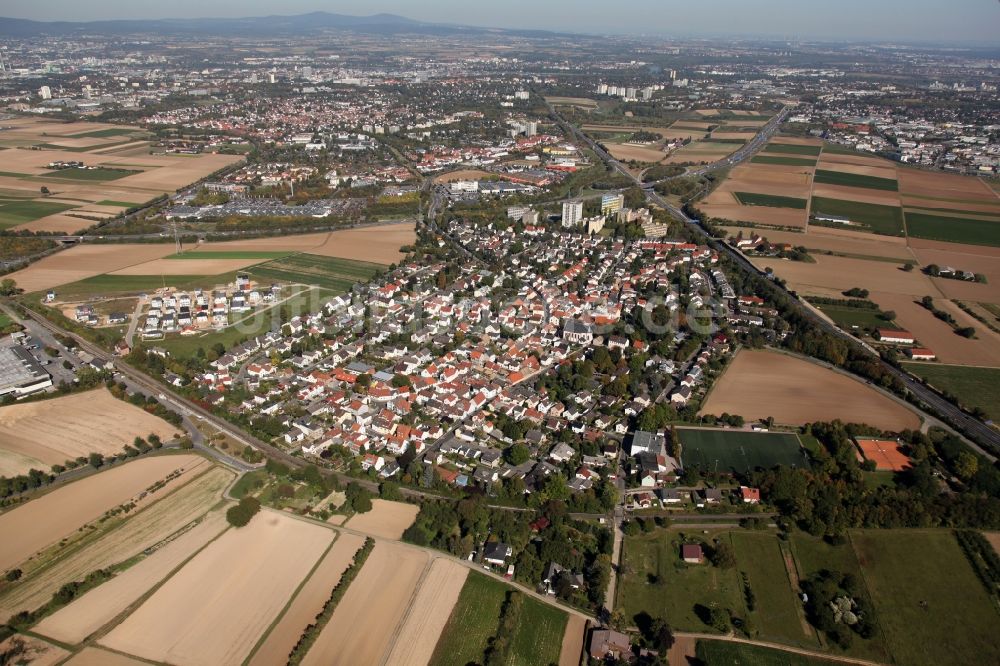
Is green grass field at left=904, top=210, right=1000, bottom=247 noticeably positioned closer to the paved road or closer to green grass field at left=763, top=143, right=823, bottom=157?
the paved road

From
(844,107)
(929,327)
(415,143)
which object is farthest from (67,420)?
(844,107)

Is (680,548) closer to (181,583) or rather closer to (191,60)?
(181,583)

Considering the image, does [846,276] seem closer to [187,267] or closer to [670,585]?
[670,585]

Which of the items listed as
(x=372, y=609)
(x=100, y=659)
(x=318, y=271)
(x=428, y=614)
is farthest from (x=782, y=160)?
(x=100, y=659)

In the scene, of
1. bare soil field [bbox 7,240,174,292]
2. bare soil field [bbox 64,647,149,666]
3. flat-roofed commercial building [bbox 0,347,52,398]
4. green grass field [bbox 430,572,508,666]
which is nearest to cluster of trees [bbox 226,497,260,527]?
bare soil field [bbox 64,647,149,666]

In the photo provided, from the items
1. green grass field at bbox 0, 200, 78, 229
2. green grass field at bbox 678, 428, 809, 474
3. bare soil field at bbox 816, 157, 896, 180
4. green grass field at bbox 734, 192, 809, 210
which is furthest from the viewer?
bare soil field at bbox 816, 157, 896, 180

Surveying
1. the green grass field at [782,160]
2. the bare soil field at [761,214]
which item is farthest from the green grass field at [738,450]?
the green grass field at [782,160]
